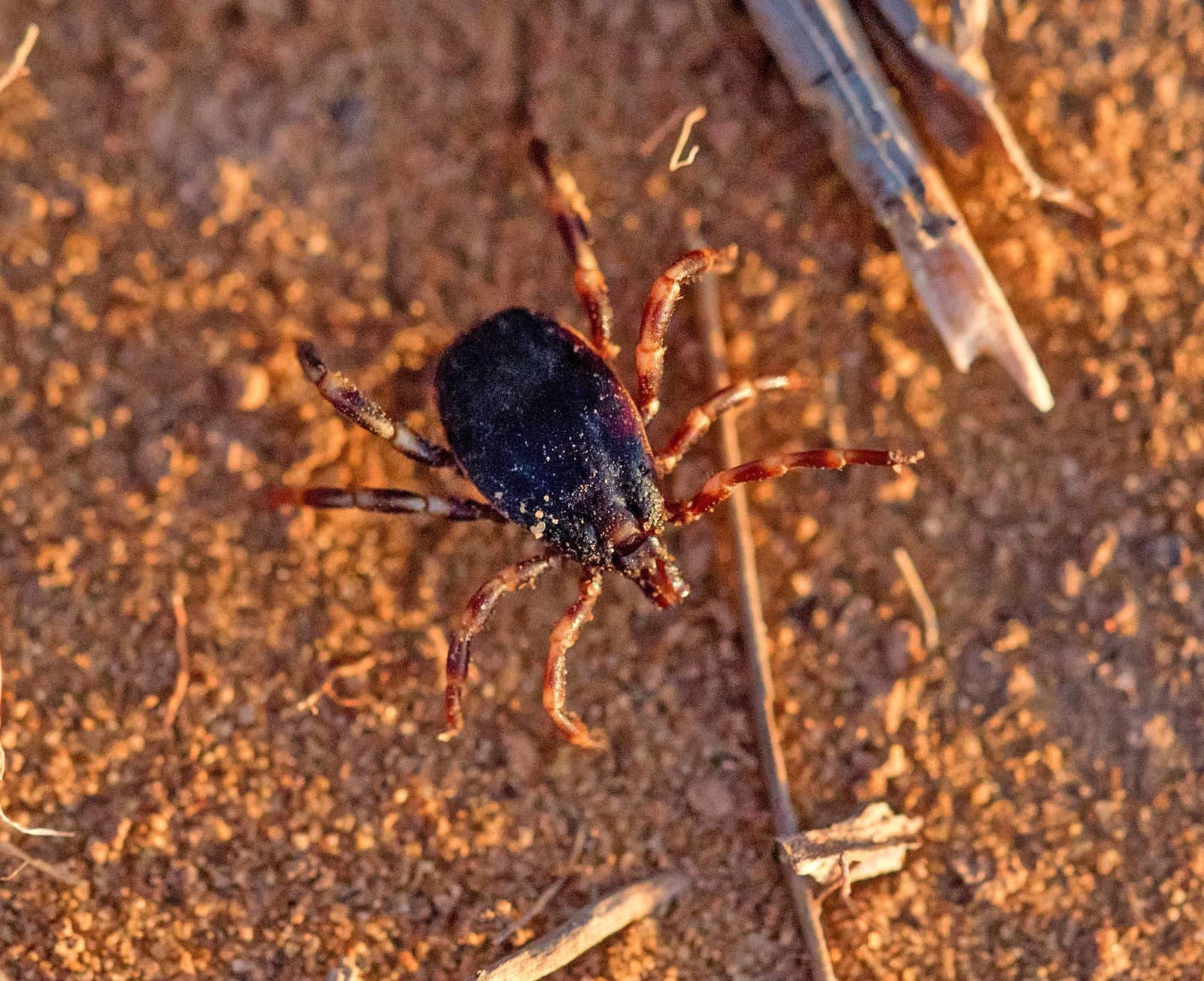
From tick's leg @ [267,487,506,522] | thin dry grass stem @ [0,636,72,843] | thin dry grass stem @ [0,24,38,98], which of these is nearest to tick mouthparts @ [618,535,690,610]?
tick's leg @ [267,487,506,522]

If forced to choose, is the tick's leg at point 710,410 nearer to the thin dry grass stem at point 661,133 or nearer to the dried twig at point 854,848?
the thin dry grass stem at point 661,133

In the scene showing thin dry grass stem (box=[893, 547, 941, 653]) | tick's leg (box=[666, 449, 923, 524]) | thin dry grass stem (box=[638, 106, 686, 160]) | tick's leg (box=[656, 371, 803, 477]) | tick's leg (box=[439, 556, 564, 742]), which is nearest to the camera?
tick's leg (box=[666, 449, 923, 524])

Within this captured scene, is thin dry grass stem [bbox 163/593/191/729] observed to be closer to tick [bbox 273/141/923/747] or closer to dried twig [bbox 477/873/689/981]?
tick [bbox 273/141/923/747]

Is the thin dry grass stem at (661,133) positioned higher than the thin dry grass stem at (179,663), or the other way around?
the thin dry grass stem at (661,133)

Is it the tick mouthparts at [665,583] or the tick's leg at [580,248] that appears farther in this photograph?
the tick's leg at [580,248]

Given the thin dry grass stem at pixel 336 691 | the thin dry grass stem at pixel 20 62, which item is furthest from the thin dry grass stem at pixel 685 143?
the thin dry grass stem at pixel 20 62

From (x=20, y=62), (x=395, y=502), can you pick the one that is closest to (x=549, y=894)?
(x=395, y=502)
